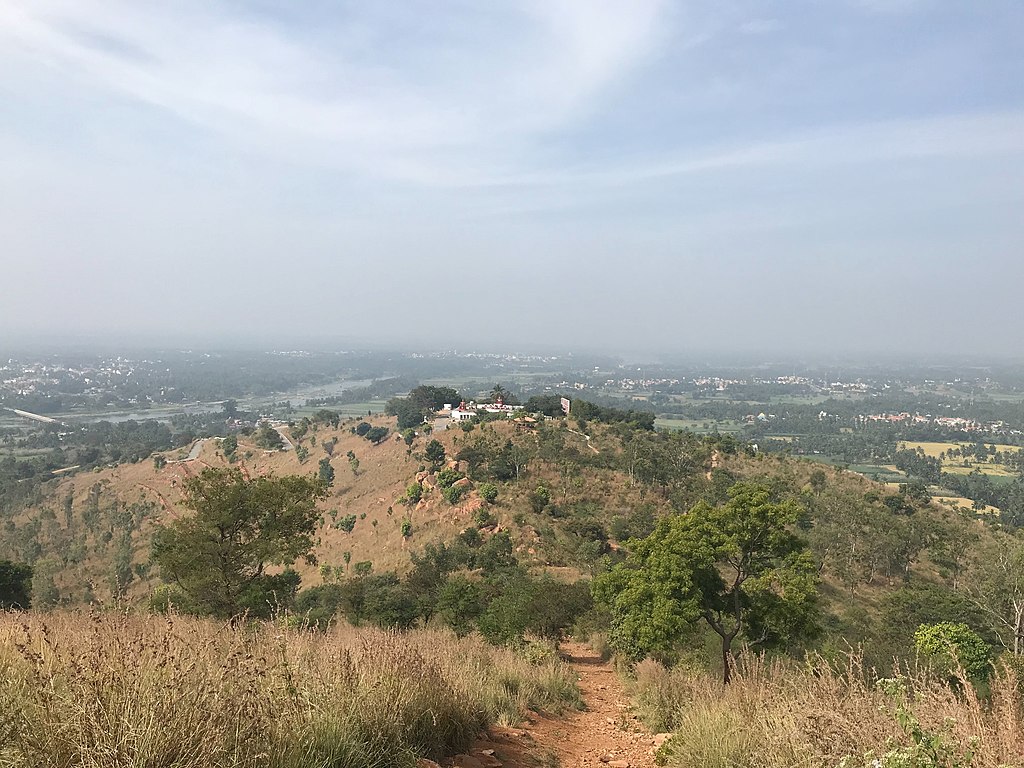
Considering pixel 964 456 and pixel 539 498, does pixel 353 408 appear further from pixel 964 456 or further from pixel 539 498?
pixel 964 456

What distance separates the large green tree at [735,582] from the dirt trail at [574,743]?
270 centimetres

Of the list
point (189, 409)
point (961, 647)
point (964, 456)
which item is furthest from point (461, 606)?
point (189, 409)

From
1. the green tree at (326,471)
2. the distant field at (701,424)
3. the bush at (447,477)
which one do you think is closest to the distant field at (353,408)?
the green tree at (326,471)

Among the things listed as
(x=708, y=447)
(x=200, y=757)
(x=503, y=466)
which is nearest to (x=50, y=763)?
(x=200, y=757)

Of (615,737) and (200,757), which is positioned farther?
(615,737)

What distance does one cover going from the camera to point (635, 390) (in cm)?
19175

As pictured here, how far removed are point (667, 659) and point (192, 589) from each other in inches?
476

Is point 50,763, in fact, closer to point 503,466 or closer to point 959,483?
point 503,466

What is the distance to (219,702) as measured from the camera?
8.86 ft

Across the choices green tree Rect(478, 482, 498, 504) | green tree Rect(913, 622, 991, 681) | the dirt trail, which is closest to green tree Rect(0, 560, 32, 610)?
green tree Rect(478, 482, 498, 504)

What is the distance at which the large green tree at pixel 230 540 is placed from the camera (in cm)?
1382

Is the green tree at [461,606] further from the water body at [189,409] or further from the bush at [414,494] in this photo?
the water body at [189,409]

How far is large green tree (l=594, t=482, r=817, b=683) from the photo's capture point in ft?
34.8

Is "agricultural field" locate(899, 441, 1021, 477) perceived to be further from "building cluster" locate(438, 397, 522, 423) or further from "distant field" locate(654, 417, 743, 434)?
"building cluster" locate(438, 397, 522, 423)
